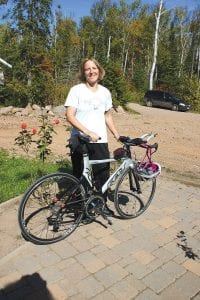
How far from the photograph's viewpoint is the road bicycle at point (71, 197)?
158 inches

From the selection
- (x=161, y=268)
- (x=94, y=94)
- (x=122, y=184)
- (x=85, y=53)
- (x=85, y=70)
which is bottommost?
(x=161, y=268)

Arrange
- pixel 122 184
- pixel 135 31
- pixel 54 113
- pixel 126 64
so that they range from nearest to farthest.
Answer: pixel 122 184, pixel 54 113, pixel 135 31, pixel 126 64

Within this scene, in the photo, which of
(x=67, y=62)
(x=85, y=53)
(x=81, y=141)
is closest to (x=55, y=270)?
(x=81, y=141)

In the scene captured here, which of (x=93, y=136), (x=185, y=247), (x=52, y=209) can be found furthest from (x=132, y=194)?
(x=93, y=136)

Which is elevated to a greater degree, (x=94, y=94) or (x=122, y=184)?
(x=94, y=94)

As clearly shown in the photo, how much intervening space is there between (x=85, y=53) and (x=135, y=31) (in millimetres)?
8858

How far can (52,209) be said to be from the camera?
418 cm

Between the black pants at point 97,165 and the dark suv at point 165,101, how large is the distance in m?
25.7

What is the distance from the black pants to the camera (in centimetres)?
440

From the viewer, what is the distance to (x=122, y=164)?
4.62 m

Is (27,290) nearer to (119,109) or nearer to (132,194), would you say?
(132,194)

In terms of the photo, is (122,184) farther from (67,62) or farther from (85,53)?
(85,53)

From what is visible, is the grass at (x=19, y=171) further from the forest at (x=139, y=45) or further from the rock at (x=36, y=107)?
the forest at (x=139, y=45)

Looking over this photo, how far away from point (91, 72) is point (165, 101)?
88.1 feet
